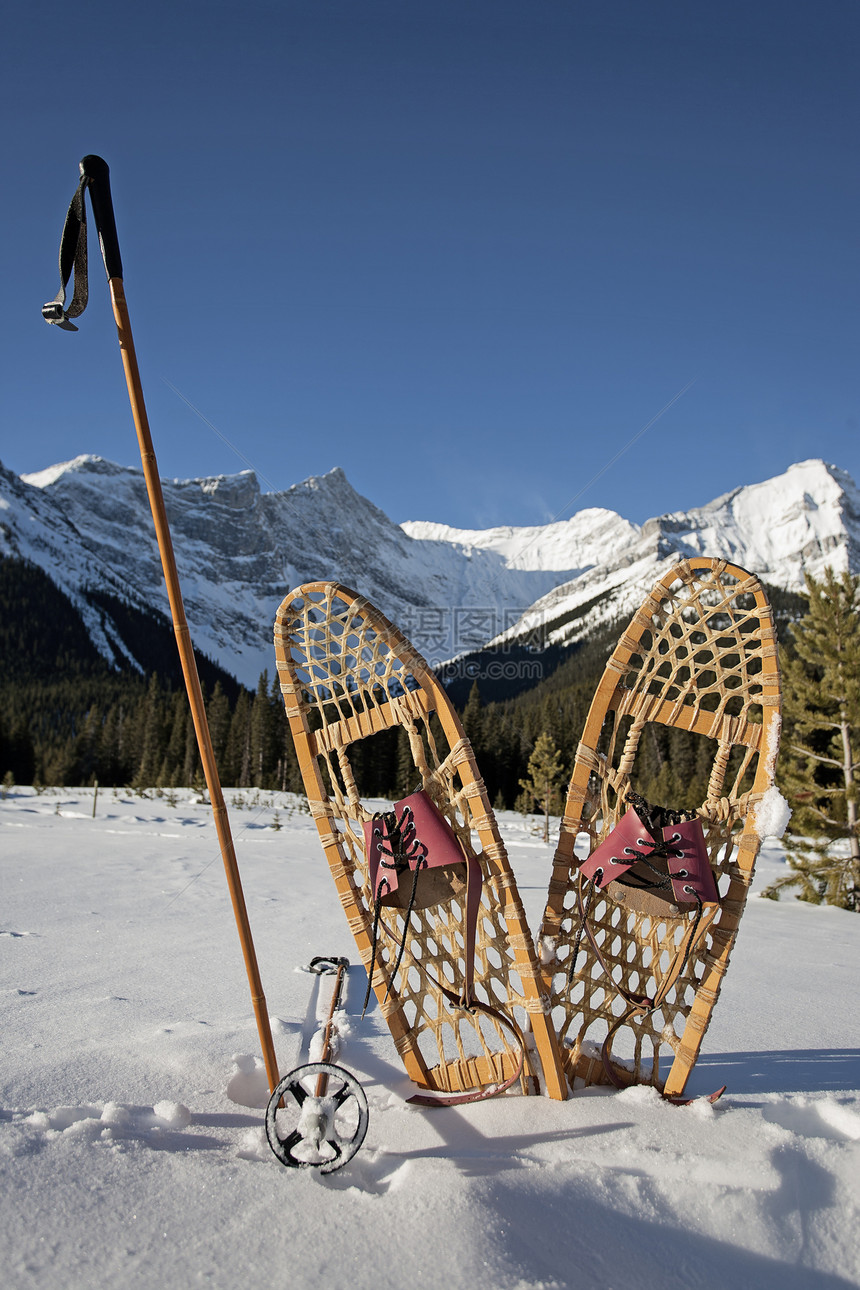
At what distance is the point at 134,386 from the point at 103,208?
23.3 inches

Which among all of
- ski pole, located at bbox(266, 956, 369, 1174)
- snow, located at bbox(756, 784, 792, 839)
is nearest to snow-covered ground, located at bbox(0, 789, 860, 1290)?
ski pole, located at bbox(266, 956, 369, 1174)

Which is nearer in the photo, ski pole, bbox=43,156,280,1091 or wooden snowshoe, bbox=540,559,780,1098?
ski pole, bbox=43,156,280,1091

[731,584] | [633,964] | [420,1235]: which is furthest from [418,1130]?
[731,584]

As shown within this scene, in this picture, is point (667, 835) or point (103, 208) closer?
point (103, 208)

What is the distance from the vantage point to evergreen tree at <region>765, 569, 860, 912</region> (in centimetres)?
1110

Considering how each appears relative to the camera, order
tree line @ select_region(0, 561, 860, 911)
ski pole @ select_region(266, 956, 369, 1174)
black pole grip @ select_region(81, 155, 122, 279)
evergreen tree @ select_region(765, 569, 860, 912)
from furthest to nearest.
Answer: tree line @ select_region(0, 561, 860, 911) < evergreen tree @ select_region(765, 569, 860, 912) < black pole grip @ select_region(81, 155, 122, 279) < ski pole @ select_region(266, 956, 369, 1174)

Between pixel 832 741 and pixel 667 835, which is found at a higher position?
pixel 832 741

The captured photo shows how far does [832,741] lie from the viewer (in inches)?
470

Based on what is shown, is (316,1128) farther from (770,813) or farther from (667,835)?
(770,813)

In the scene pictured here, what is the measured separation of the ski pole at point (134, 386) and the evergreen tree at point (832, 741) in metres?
10.5

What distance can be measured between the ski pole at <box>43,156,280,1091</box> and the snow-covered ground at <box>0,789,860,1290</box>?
19.6 inches

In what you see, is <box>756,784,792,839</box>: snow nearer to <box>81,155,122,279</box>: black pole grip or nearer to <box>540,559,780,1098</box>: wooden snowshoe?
<box>540,559,780,1098</box>: wooden snowshoe

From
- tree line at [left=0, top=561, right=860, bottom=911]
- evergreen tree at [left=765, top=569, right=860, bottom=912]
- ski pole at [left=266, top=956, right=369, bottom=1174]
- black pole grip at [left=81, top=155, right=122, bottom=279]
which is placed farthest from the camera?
tree line at [left=0, top=561, right=860, bottom=911]

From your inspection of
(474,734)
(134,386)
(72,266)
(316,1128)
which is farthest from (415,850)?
(474,734)
